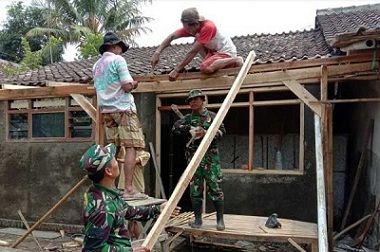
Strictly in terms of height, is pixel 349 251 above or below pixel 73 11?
below

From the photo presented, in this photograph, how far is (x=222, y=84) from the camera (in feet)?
17.3

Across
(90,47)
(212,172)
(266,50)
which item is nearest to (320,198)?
(212,172)

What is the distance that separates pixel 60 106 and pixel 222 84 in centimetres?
466

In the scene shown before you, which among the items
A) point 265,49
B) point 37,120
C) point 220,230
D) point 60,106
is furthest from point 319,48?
point 37,120

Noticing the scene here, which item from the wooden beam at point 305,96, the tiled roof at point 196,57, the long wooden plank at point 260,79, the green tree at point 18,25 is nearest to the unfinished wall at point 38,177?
the tiled roof at point 196,57

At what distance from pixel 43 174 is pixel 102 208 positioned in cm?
672

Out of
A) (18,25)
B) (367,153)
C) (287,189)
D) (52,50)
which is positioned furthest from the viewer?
(18,25)

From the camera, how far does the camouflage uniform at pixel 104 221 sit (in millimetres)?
2611

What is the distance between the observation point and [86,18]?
22203mm

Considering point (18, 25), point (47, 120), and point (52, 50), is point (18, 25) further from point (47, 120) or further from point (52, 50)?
point (47, 120)

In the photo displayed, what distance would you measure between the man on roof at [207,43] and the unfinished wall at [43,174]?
333 cm

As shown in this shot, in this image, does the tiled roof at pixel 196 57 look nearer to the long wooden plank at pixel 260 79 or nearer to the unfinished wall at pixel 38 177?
the unfinished wall at pixel 38 177

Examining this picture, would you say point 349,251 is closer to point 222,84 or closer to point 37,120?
point 222,84

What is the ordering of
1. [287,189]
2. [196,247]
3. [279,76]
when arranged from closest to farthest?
[279,76] < [196,247] < [287,189]
